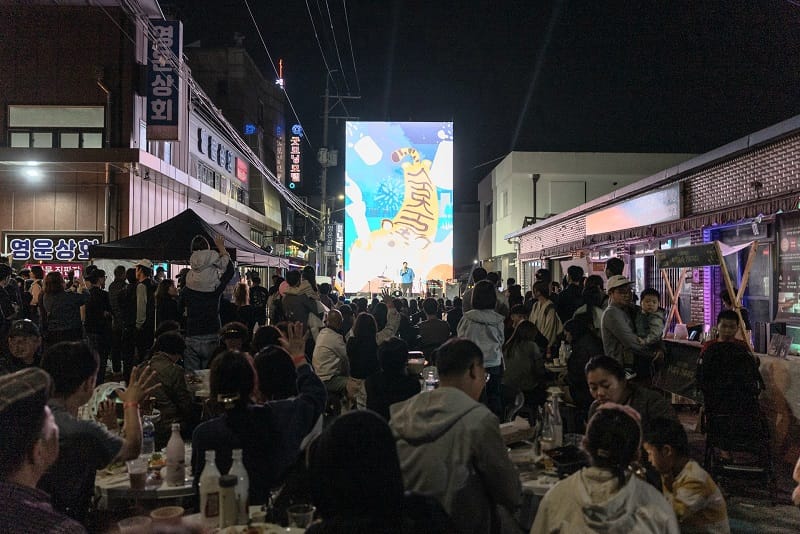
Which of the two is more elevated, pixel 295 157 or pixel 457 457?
pixel 295 157

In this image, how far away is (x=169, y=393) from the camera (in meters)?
5.56

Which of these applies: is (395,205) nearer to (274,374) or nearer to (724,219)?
(724,219)

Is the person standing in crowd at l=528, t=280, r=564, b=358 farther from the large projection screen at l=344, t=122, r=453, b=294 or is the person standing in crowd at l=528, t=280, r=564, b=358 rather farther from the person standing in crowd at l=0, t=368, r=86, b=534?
the large projection screen at l=344, t=122, r=453, b=294

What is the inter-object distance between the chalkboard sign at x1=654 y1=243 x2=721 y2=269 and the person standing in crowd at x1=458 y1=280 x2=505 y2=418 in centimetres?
285

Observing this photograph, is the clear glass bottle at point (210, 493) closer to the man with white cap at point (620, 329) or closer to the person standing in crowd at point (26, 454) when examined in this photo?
the person standing in crowd at point (26, 454)

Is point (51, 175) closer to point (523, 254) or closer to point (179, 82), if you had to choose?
point (179, 82)

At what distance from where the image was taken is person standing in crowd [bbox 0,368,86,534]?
5.27ft

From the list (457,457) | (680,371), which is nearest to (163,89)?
(680,371)

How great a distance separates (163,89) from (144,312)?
8389 millimetres

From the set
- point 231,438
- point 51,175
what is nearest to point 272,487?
point 231,438

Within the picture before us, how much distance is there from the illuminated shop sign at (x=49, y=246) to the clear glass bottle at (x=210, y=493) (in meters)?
15.7

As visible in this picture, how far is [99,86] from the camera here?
17.3m

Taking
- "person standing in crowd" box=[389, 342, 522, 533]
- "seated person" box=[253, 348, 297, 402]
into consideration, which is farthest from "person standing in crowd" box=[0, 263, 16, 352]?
"person standing in crowd" box=[389, 342, 522, 533]

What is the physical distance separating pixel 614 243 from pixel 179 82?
1196cm
